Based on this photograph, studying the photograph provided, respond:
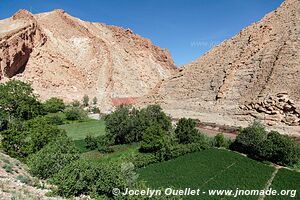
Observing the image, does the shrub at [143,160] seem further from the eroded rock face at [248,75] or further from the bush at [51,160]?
the eroded rock face at [248,75]

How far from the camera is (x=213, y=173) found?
2203 centimetres

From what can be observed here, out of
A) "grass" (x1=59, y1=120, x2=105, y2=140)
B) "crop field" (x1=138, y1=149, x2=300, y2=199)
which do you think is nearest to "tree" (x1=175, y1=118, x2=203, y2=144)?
"crop field" (x1=138, y1=149, x2=300, y2=199)

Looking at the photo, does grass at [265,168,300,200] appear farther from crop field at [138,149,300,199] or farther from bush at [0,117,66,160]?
bush at [0,117,66,160]

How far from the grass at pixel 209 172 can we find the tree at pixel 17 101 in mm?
25338

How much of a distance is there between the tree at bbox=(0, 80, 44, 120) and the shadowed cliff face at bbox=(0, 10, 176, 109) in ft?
60.2

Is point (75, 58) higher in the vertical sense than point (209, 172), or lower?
higher

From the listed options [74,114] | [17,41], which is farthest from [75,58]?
[74,114]

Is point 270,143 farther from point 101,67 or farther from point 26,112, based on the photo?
point 101,67

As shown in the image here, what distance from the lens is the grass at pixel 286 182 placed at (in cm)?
1803

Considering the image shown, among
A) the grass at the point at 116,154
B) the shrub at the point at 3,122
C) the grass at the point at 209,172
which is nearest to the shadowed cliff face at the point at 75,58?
the shrub at the point at 3,122

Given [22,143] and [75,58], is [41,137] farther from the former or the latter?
[75,58]

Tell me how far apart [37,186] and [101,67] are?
64759 mm

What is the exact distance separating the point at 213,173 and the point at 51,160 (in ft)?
39.1

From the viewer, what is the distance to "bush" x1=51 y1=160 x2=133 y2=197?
15.2m
